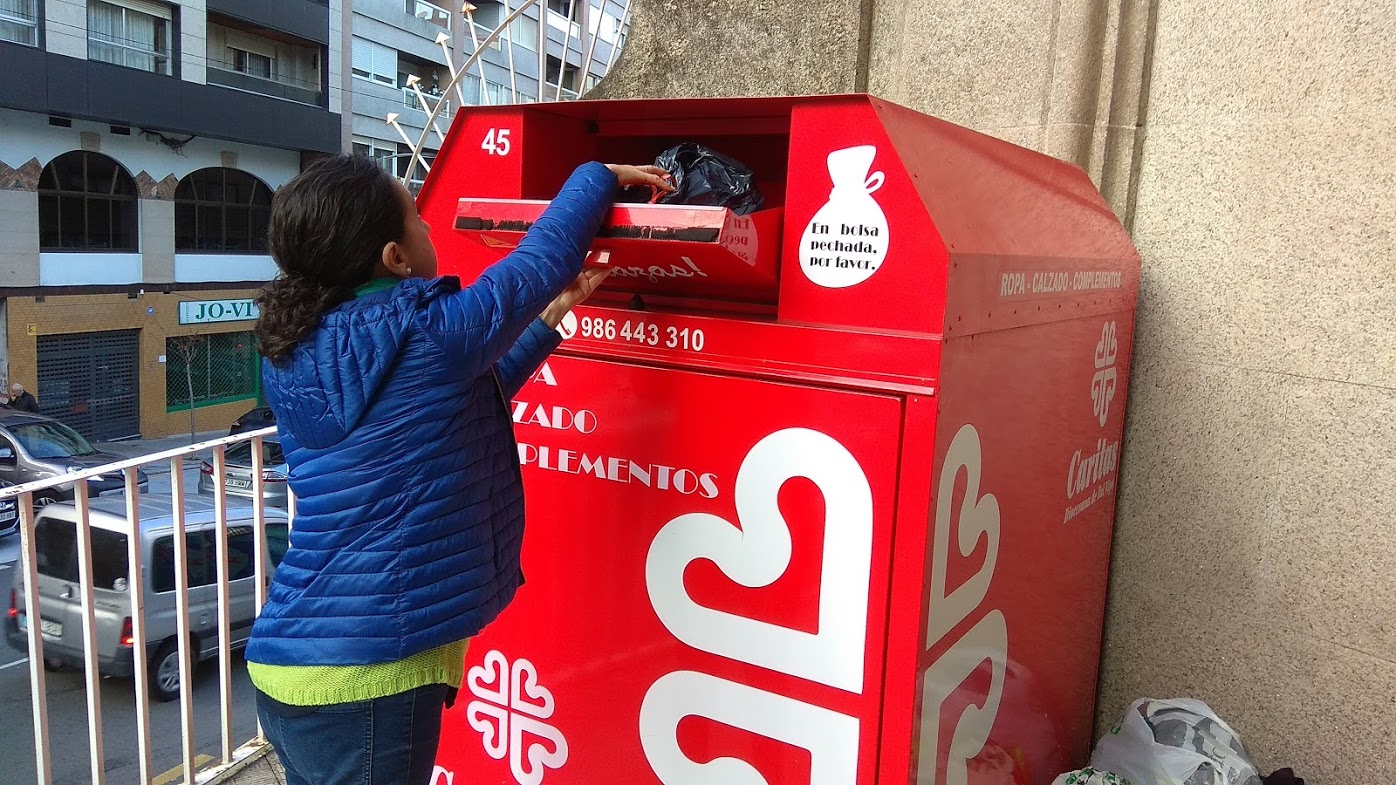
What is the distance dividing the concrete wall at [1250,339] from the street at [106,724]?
5.22m

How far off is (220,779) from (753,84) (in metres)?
3.02

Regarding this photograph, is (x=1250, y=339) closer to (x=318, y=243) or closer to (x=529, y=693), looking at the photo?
(x=529, y=693)

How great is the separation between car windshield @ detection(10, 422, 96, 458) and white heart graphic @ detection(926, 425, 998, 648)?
14.6 metres

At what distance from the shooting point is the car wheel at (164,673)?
292 inches

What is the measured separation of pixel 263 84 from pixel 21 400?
11.1m

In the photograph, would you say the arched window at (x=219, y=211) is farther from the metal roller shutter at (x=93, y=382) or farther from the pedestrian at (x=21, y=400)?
the pedestrian at (x=21, y=400)

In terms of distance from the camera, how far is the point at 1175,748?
233cm

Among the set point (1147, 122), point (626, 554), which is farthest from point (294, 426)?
point (1147, 122)

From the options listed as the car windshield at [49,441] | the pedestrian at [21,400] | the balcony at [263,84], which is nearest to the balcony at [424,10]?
the balcony at [263,84]

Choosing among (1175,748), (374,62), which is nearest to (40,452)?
(1175,748)

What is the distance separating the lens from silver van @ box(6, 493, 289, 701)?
6453 mm

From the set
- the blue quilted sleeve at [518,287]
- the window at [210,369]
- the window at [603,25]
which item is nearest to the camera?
the blue quilted sleeve at [518,287]

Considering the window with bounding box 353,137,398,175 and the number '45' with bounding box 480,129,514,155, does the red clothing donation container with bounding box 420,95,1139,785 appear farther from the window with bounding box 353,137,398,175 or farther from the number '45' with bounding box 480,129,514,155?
the window with bounding box 353,137,398,175

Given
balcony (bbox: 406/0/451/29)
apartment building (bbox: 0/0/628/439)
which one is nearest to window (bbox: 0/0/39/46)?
apartment building (bbox: 0/0/628/439)
